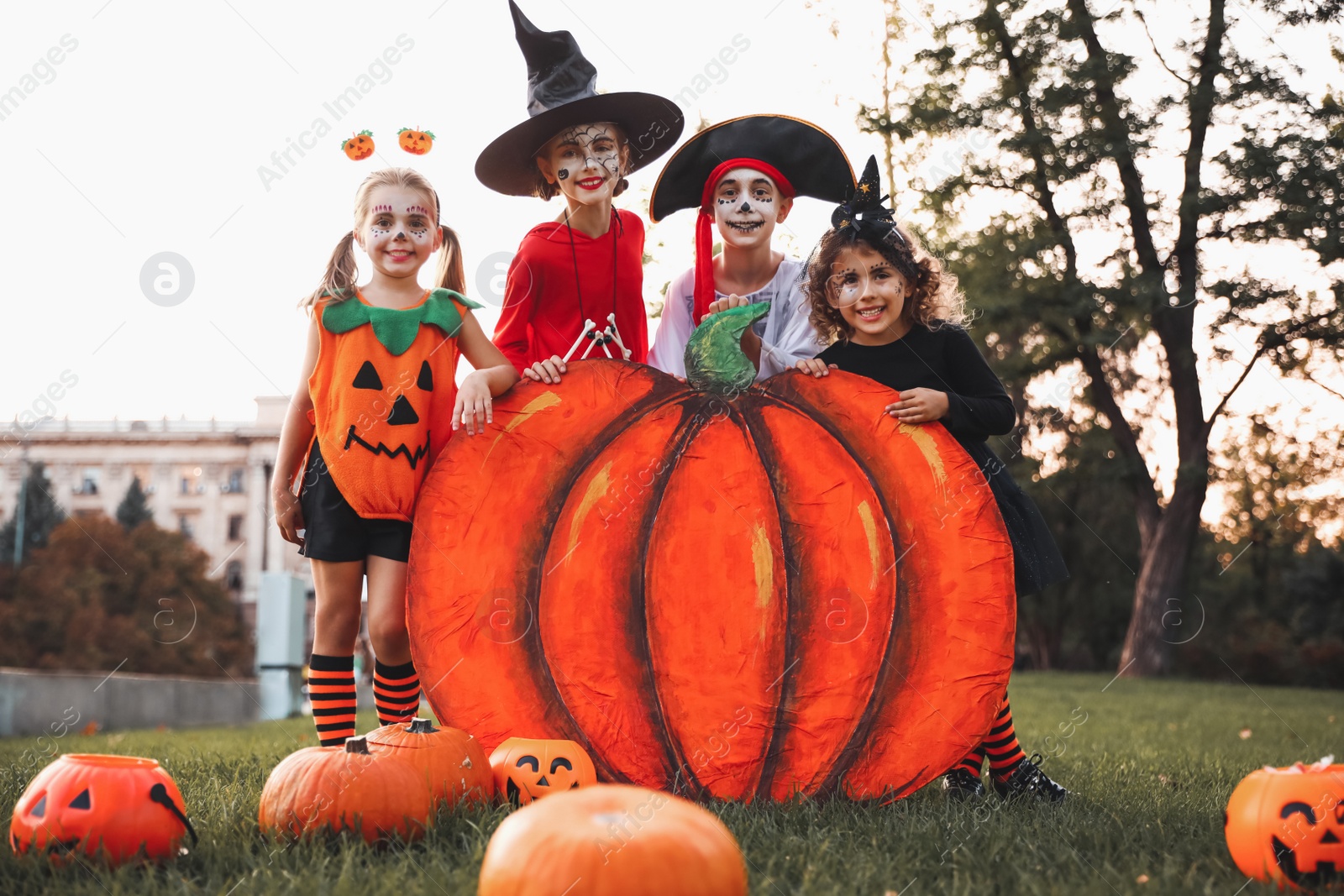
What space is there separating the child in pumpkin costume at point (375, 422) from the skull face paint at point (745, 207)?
96cm

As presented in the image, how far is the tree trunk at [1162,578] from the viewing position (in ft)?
43.3

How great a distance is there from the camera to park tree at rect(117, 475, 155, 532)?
29672 millimetres

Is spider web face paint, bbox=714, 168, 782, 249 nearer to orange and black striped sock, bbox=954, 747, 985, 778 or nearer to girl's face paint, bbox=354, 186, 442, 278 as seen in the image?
girl's face paint, bbox=354, 186, 442, 278

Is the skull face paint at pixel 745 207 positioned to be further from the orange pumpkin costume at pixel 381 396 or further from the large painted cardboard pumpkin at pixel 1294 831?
the large painted cardboard pumpkin at pixel 1294 831

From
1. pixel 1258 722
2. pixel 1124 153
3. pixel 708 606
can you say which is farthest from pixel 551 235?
pixel 1124 153

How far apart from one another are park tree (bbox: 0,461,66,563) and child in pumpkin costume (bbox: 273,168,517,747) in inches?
873

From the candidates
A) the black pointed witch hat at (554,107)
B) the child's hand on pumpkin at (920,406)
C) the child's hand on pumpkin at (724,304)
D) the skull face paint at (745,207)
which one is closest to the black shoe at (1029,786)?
the child's hand on pumpkin at (920,406)

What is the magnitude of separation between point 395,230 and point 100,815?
1711 millimetres

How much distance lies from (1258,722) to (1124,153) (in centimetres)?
742

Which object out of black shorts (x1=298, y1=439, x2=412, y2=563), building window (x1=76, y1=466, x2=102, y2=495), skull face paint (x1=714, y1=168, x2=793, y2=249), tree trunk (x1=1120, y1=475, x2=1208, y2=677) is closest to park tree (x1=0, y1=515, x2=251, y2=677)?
black shorts (x1=298, y1=439, x2=412, y2=563)

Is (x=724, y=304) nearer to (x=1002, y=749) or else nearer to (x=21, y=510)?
(x=1002, y=749)

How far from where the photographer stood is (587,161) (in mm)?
3467

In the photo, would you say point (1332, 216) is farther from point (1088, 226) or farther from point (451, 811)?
point (451, 811)

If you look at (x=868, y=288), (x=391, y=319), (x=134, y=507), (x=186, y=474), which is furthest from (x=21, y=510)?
(x=868, y=288)
